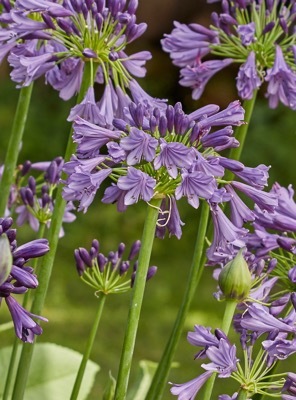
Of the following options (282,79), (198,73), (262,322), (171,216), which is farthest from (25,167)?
(262,322)

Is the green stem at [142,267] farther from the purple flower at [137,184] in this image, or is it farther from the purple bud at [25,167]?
the purple bud at [25,167]

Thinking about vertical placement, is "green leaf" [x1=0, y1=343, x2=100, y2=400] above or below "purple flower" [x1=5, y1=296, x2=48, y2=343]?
below

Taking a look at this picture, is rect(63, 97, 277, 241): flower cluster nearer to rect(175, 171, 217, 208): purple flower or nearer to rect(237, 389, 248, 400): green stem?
rect(175, 171, 217, 208): purple flower

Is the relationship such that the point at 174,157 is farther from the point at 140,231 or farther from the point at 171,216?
the point at 140,231

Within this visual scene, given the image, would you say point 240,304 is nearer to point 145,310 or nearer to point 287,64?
point 287,64

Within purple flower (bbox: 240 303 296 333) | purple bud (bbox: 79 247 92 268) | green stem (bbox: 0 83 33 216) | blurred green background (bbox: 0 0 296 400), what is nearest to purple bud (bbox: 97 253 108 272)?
purple bud (bbox: 79 247 92 268)
